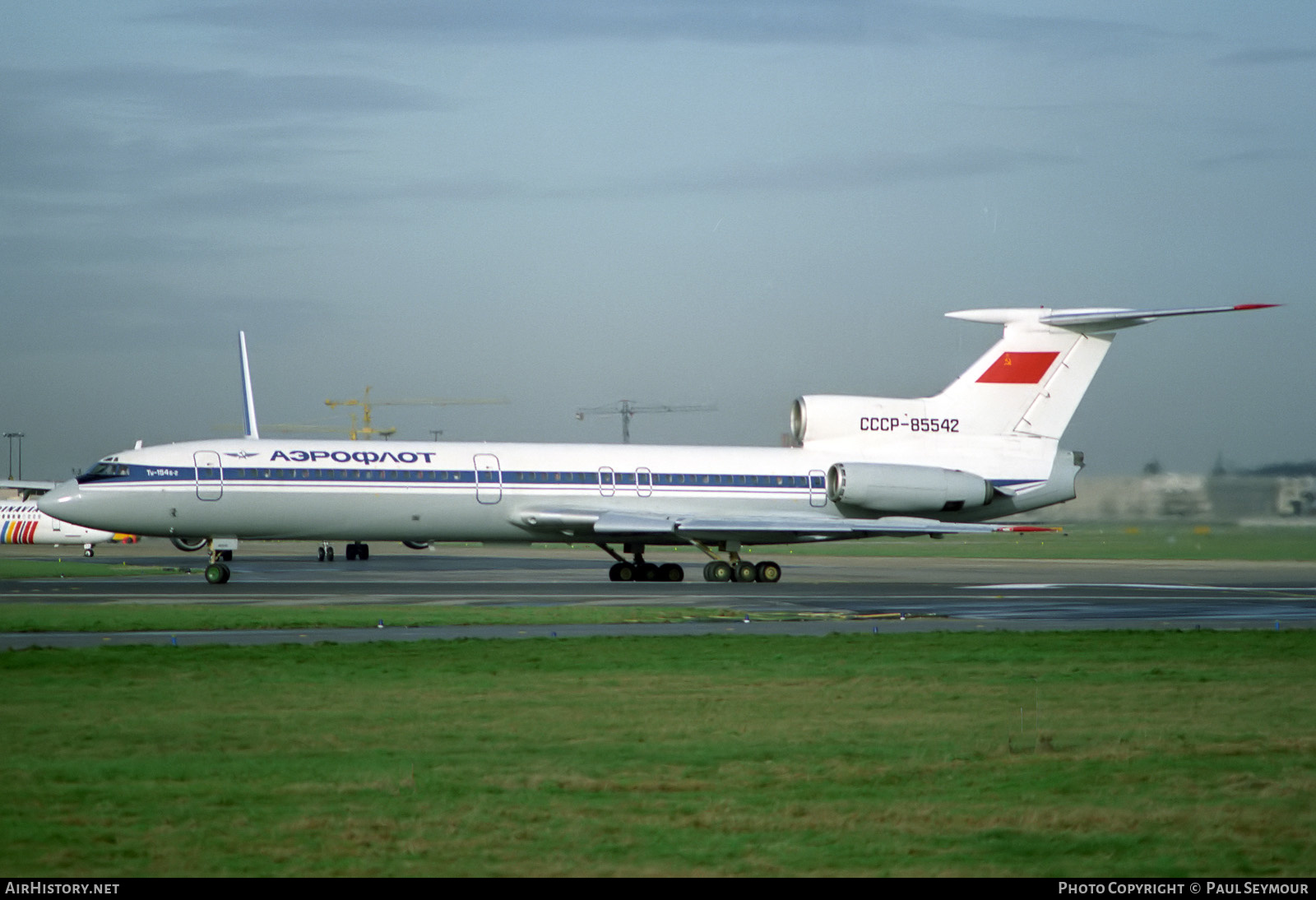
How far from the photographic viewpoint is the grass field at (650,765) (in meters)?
8.19

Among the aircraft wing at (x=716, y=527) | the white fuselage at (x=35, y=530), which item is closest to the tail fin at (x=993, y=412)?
the aircraft wing at (x=716, y=527)

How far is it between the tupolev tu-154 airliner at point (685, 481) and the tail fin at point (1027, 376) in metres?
0.05

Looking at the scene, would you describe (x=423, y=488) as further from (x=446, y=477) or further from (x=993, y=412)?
(x=993, y=412)

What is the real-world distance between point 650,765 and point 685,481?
106 feet

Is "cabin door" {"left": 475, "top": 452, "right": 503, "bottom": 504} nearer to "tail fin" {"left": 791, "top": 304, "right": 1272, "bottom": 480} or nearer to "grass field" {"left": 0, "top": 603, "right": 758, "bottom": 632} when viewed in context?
"tail fin" {"left": 791, "top": 304, "right": 1272, "bottom": 480}

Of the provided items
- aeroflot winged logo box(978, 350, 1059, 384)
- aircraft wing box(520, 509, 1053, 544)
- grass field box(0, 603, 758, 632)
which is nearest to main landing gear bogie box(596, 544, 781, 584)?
aircraft wing box(520, 509, 1053, 544)

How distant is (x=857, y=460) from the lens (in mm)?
44469

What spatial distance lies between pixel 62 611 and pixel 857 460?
25693mm

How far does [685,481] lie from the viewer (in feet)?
142

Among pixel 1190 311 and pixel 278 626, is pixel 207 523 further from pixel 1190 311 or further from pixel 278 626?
pixel 1190 311

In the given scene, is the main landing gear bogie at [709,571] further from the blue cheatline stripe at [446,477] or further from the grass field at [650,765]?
the grass field at [650,765]

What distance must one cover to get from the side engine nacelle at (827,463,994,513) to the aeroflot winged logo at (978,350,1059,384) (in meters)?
3.43

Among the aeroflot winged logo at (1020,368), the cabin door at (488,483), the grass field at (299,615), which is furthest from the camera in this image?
the aeroflot winged logo at (1020,368)

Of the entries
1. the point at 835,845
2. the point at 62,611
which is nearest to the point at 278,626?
the point at 62,611
